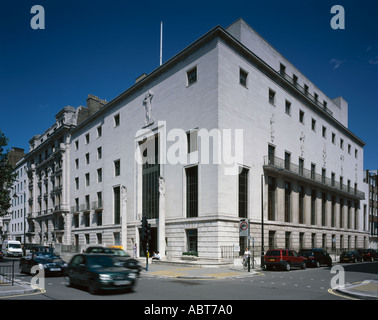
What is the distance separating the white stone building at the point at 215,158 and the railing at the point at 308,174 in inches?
7.5

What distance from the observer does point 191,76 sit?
34.0 metres

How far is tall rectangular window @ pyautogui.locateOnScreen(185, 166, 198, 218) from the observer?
3161 cm

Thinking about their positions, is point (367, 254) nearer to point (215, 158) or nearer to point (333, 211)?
point (333, 211)

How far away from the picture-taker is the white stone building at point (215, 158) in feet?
101

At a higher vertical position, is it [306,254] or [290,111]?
[290,111]

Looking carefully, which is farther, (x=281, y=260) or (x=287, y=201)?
(x=287, y=201)

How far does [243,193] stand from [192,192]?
15.7 ft

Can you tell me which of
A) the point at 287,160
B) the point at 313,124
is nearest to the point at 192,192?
the point at 287,160

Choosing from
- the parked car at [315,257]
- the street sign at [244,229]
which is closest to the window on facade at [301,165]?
the parked car at [315,257]

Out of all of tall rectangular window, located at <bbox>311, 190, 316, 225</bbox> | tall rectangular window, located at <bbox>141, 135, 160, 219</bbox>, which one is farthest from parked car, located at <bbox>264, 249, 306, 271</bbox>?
tall rectangular window, located at <bbox>311, 190, 316, 225</bbox>

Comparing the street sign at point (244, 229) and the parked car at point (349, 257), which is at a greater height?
the street sign at point (244, 229)

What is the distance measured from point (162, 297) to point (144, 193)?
27550 millimetres

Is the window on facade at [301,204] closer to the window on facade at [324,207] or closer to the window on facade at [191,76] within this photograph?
the window on facade at [324,207]

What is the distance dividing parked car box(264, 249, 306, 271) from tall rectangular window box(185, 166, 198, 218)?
27.2 ft
